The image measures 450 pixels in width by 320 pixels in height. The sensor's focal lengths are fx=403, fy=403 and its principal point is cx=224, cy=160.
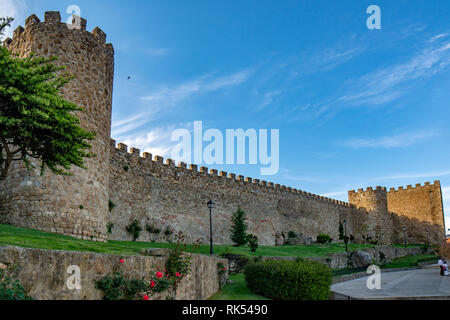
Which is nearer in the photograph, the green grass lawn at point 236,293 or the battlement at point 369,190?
the green grass lawn at point 236,293

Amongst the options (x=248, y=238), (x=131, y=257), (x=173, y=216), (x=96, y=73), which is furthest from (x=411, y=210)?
(x=131, y=257)

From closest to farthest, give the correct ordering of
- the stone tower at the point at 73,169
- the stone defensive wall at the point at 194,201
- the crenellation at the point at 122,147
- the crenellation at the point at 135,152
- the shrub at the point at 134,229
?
the stone tower at the point at 73,169 < the shrub at the point at 134,229 < the stone defensive wall at the point at 194,201 < the crenellation at the point at 122,147 < the crenellation at the point at 135,152

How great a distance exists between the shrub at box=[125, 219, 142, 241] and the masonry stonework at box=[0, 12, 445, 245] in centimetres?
29

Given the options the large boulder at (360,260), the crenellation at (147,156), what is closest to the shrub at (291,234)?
the large boulder at (360,260)

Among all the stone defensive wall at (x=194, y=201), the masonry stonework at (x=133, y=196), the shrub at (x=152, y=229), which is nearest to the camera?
the masonry stonework at (x=133, y=196)

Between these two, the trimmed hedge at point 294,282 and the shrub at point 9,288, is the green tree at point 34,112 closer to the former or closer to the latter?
the shrub at point 9,288

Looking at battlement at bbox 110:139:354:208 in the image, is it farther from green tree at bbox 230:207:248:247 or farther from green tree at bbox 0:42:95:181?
green tree at bbox 0:42:95:181

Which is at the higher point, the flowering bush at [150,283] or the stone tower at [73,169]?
the stone tower at [73,169]

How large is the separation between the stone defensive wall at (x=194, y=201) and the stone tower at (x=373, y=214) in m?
10.8

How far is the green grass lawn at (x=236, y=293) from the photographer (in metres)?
13.7

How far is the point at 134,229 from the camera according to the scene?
969 inches

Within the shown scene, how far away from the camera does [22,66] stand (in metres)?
10.8
